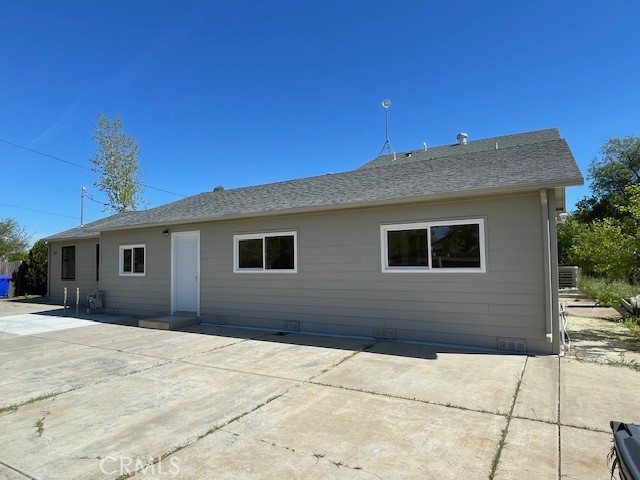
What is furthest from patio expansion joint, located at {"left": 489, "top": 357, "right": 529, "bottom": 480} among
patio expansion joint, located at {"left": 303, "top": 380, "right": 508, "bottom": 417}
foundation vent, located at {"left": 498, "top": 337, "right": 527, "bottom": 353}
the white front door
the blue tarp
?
the blue tarp

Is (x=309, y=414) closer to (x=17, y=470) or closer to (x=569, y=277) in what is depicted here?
(x=17, y=470)

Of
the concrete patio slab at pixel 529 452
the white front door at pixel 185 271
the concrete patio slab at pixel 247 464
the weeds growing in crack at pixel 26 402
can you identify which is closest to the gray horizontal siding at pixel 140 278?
the white front door at pixel 185 271

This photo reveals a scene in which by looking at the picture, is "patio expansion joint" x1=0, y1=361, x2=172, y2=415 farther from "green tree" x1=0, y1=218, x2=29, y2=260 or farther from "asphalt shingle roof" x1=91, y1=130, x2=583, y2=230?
"green tree" x1=0, y1=218, x2=29, y2=260

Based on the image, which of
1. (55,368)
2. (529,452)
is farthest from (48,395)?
(529,452)

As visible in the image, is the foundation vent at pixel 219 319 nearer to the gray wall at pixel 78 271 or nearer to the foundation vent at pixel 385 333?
the foundation vent at pixel 385 333

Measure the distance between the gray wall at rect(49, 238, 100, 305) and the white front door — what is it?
5.95 m

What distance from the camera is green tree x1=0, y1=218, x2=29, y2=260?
26031 mm

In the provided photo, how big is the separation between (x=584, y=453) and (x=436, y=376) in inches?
80.2

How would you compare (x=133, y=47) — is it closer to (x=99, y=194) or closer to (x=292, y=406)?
(x=292, y=406)

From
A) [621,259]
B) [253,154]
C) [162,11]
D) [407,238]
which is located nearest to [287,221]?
[407,238]

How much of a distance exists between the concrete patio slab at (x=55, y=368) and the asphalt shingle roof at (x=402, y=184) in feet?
12.6

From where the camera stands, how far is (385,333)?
6949mm

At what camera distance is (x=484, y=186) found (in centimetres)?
593

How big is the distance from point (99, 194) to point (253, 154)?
1270 centimetres
